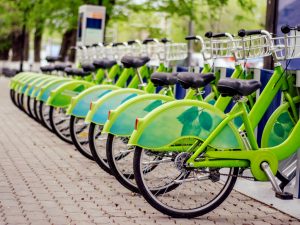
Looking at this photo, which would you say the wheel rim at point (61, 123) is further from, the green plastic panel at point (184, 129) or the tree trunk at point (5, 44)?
the tree trunk at point (5, 44)

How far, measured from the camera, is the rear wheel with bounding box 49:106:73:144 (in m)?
10.4

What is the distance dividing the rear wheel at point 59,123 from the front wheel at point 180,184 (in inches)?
172

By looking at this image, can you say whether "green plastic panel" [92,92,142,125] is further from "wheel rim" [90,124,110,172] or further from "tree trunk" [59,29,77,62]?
"tree trunk" [59,29,77,62]

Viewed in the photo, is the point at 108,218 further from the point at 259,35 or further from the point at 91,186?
the point at 259,35

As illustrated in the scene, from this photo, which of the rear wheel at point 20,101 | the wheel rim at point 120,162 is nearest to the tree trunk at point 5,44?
the rear wheel at point 20,101

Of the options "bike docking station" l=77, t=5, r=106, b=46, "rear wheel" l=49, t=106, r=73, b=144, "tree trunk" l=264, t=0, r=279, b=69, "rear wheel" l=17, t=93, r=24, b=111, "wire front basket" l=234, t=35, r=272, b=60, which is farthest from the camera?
"bike docking station" l=77, t=5, r=106, b=46

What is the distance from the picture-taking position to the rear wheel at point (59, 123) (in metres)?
10.4

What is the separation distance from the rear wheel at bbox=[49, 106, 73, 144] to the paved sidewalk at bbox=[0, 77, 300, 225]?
1.06 meters

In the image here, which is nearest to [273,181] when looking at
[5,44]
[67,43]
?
[67,43]

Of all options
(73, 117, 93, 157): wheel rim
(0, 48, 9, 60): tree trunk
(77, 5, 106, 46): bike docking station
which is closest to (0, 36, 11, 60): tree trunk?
(0, 48, 9, 60): tree trunk

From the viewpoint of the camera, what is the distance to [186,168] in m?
5.61

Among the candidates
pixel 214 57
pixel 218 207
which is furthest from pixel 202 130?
pixel 214 57

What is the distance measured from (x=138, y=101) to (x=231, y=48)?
92cm

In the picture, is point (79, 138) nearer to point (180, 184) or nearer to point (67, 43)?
point (180, 184)
